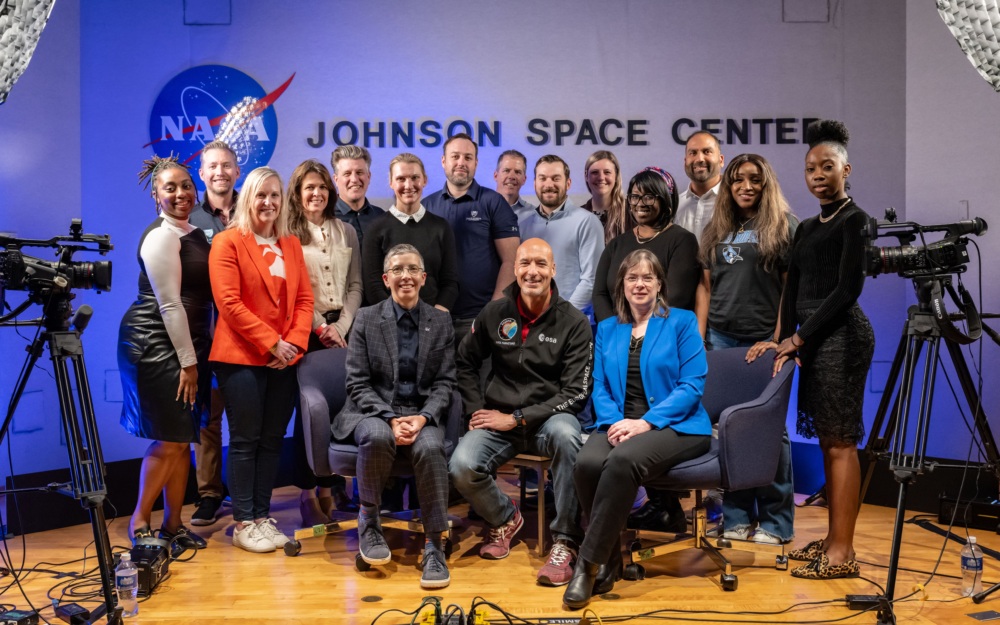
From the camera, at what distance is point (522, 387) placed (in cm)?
436

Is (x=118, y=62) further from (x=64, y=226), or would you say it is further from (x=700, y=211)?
(x=700, y=211)

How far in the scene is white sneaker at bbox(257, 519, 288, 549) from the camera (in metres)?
4.51

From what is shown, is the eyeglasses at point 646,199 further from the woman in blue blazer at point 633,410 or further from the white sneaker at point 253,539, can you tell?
the white sneaker at point 253,539

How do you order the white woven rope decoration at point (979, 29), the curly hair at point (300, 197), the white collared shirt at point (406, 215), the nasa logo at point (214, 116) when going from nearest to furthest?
the white woven rope decoration at point (979, 29) < the curly hair at point (300, 197) < the white collared shirt at point (406, 215) < the nasa logo at point (214, 116)

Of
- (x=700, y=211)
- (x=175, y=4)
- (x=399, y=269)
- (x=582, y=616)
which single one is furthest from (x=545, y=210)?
(x=175, y=4)

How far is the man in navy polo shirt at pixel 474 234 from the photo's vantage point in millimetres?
5102

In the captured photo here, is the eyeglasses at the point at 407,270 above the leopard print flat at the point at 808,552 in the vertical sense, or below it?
above

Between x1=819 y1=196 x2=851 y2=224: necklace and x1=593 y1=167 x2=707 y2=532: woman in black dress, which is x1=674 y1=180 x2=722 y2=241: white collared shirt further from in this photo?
x1=819 y1=196 x2=851 y2=224: necklace

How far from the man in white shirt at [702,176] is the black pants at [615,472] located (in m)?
1.49

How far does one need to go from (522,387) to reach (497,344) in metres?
0.24

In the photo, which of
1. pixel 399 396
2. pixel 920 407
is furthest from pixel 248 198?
pixel 920 407

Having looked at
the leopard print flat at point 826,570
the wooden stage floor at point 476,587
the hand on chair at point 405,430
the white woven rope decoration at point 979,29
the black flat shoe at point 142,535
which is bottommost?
the wooden stage floor at point 476,587

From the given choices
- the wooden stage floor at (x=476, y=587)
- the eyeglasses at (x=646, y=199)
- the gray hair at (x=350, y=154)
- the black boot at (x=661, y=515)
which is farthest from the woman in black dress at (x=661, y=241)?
the gray hair at (x=350, y=154)

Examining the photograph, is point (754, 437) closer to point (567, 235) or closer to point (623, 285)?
point (623, 285)
